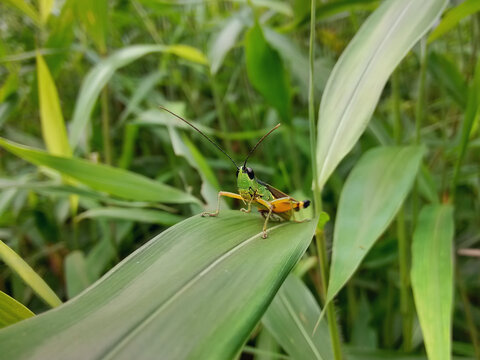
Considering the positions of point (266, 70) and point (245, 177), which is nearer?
point (245, 177)

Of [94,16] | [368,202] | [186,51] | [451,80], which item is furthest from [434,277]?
[94,16]

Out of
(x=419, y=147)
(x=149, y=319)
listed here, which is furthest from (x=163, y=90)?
(x=149, y=319)

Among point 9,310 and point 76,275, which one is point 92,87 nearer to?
point 76,275

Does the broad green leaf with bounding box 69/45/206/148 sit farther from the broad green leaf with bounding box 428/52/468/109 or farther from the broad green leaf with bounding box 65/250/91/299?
the broad green leaf with bounding box 428/52/468/109

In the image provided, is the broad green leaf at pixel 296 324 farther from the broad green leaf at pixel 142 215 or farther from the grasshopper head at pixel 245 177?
the broad green leaf at pixel 142 215

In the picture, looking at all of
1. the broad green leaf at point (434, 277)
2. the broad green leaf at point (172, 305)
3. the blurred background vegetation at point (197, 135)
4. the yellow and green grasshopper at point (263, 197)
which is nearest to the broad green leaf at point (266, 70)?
the blurred background vegetation at point (197, 135)

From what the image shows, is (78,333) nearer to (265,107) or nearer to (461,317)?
(461,317)
